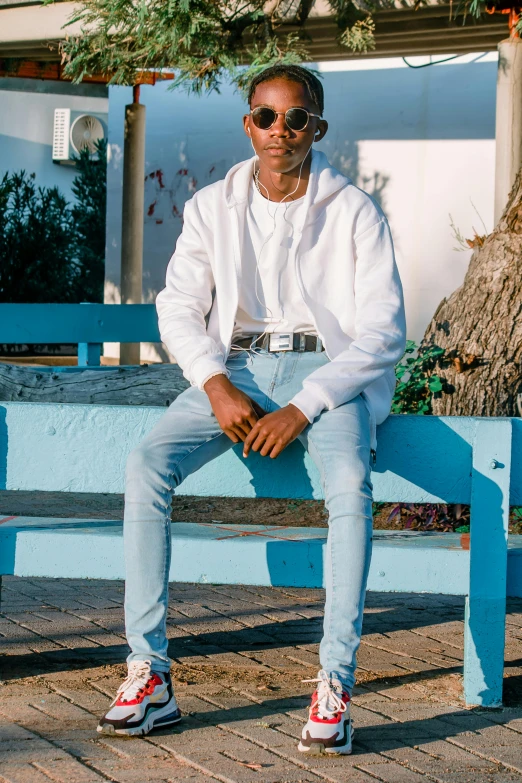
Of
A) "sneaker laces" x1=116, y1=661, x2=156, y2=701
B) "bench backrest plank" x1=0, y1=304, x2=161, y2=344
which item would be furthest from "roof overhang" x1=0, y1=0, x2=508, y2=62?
"sneaker laces" x1=116, y1=661, x2=156, y2=701

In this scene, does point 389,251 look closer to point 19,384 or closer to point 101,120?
point 19,384

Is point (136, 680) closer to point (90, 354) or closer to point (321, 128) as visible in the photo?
point (321, 128)

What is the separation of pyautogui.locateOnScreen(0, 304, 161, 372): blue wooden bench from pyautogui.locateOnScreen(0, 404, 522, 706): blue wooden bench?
4.63m

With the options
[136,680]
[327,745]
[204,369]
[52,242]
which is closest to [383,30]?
[204,369]

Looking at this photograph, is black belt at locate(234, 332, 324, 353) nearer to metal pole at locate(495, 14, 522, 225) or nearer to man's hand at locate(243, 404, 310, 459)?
man's hand at locate(243, 404, 310, 459)

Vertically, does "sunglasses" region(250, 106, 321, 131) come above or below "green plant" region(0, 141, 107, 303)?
below

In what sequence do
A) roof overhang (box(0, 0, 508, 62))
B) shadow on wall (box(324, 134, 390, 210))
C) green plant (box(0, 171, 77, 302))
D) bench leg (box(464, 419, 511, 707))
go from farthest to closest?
green plant (box(0, 171, 77, 302)), shadow on wall (box(324, 134, 390, 210)), roof overhang (box(0, 0, 508, 62)), bench leg (box(464, 419, 511, 707))

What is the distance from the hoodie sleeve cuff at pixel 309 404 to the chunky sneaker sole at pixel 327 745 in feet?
2.94

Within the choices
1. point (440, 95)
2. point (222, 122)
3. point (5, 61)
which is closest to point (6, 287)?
point (5, 61)

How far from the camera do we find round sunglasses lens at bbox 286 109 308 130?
12.2 feet

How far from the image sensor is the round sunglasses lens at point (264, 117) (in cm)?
373

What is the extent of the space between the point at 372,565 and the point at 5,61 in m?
11.4

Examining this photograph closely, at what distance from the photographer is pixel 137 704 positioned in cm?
310

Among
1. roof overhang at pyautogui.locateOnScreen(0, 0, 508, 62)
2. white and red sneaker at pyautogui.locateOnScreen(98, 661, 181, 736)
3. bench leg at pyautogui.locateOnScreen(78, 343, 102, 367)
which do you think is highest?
roof overhang at pyautogui.locateOnScreen(0, 0, 508, 62)
